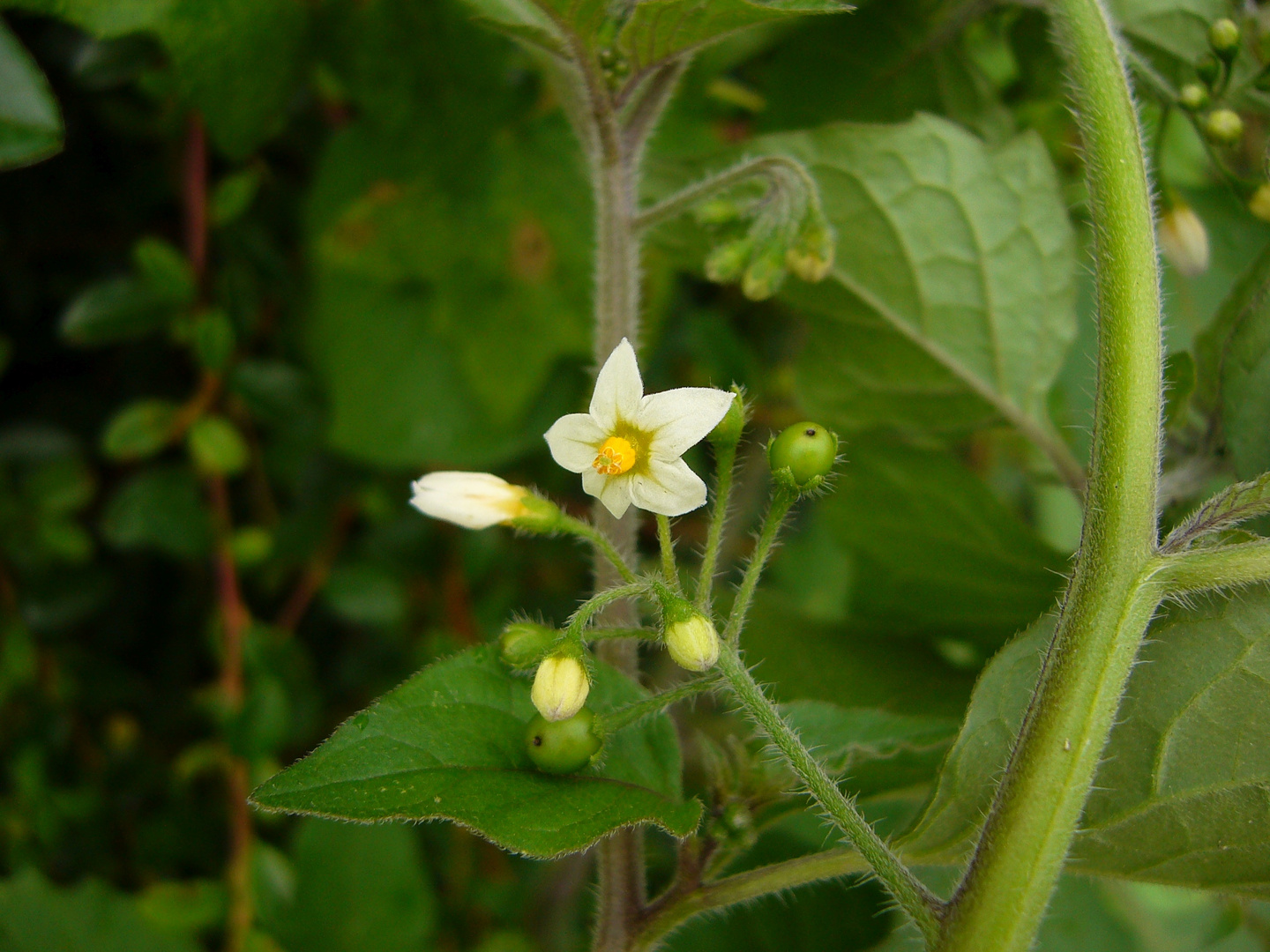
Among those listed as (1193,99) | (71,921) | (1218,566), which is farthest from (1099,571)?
(71,921)

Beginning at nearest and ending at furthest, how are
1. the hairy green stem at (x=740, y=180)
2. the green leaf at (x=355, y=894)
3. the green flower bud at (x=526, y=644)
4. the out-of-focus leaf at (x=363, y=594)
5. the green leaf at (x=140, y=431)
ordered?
the green flower bud at (x=526, y=644) < the hairy green stem at (x=740, y=180) < the green leaf at (x=355, y=894) < the green leaf at (x=140, y=431) < the out-of-focus leaf at (x=363, y=594)

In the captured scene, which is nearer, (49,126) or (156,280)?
(49,126)

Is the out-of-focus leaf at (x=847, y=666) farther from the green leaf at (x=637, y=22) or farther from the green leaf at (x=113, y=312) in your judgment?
the green leaf at (x=113, y=312)

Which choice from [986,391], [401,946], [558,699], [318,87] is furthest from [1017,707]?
[318,87]

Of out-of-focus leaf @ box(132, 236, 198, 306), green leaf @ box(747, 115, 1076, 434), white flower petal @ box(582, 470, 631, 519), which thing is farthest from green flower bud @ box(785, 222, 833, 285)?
out-of-focus leaf @ box(132, 236, 198, 306)

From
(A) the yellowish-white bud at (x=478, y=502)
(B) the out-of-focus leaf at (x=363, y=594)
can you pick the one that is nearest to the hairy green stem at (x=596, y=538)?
(A) the yellowish-white bud at (x=478, y=502)

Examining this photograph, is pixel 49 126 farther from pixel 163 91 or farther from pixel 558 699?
pixel 558 699

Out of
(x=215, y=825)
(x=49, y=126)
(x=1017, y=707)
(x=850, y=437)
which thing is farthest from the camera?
(x=215, y=825)
